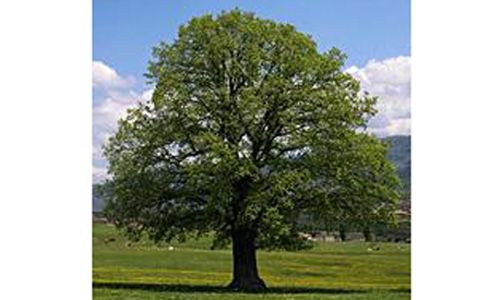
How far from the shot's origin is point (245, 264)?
577cm

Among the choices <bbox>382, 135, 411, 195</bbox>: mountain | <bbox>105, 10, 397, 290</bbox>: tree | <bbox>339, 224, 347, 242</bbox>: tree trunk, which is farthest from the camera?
<bbox>339, 224, 347, 242</bbox>: tree trunk

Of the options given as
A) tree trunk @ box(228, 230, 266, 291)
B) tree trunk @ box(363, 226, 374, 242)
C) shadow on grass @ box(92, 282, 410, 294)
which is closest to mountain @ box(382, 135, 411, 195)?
tree trunk @ box(363, 226, 374, 242)

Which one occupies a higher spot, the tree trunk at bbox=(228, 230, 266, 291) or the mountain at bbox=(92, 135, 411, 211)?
the mountain at bbox=(92, 135, 411, 211)

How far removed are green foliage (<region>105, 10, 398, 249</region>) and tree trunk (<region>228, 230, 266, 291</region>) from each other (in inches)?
2.5

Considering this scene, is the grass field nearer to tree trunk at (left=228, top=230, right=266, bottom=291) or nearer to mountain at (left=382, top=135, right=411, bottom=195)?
tree trunk at (left=228, top=230, right=266, bottom=291)

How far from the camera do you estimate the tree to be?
5.88m

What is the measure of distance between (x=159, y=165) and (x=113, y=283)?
0.79 metres

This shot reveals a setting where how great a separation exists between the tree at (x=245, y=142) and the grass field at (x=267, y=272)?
12 centimetres

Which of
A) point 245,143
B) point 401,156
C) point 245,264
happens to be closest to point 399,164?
point 401,156

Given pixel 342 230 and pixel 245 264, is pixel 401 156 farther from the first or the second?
pixel 245 264

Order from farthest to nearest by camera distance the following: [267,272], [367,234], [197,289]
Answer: [367,234], [267,272], [197,289]

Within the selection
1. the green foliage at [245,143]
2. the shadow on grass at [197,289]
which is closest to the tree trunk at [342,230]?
the green foliage at [245,143]

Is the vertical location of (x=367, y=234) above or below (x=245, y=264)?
above
